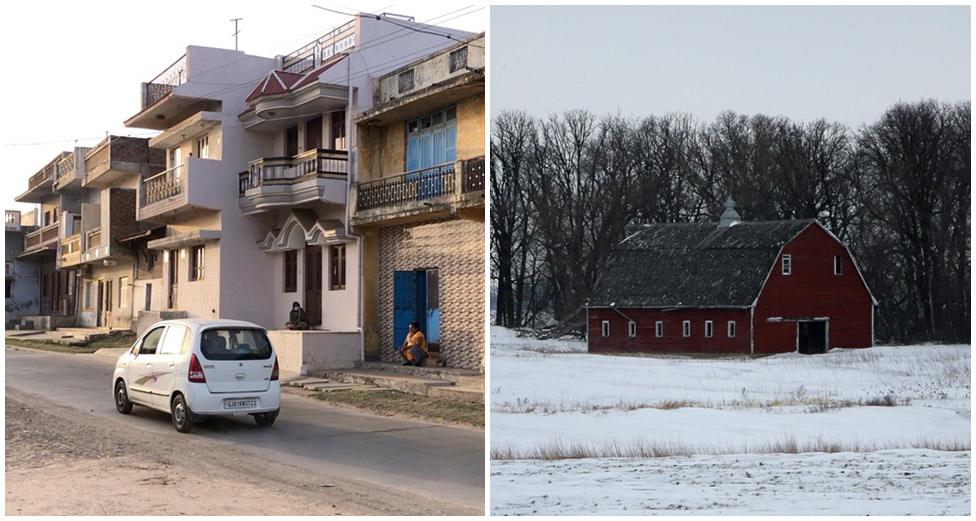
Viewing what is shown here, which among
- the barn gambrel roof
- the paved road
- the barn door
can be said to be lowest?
the paved road

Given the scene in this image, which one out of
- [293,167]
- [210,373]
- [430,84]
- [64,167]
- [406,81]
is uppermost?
[64,167]

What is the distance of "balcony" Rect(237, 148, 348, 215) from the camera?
18688 millimetres

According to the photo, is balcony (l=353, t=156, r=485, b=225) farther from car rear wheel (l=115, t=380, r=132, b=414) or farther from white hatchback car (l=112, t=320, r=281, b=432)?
car rear wheel (l=115, t=380, r=132, b=414)

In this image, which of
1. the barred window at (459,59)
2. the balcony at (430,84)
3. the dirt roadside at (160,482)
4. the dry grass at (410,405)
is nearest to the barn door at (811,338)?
the dirt roadside at (160,482)

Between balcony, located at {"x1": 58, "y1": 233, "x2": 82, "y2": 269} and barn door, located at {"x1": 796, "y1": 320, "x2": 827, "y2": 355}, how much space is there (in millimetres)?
26804

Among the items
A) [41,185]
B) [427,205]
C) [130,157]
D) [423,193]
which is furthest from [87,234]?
[427,205]

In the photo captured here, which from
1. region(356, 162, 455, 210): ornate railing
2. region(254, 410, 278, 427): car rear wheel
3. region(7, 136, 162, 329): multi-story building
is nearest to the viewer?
region(254, 410, 278, 427): car rear wheel

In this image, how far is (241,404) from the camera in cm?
1146

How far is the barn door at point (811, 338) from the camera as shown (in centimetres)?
620

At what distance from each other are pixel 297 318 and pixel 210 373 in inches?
335

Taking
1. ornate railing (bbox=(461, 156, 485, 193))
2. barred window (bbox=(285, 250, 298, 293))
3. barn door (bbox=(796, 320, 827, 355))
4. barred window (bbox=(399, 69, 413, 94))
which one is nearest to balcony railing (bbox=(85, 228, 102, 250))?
barred window (bbox=(285, 250, 298, 293))

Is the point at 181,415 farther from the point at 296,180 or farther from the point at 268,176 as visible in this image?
the point at 268,176

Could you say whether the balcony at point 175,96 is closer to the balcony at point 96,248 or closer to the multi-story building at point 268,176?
the multi-story building at point 268,176

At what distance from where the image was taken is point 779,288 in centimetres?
620
